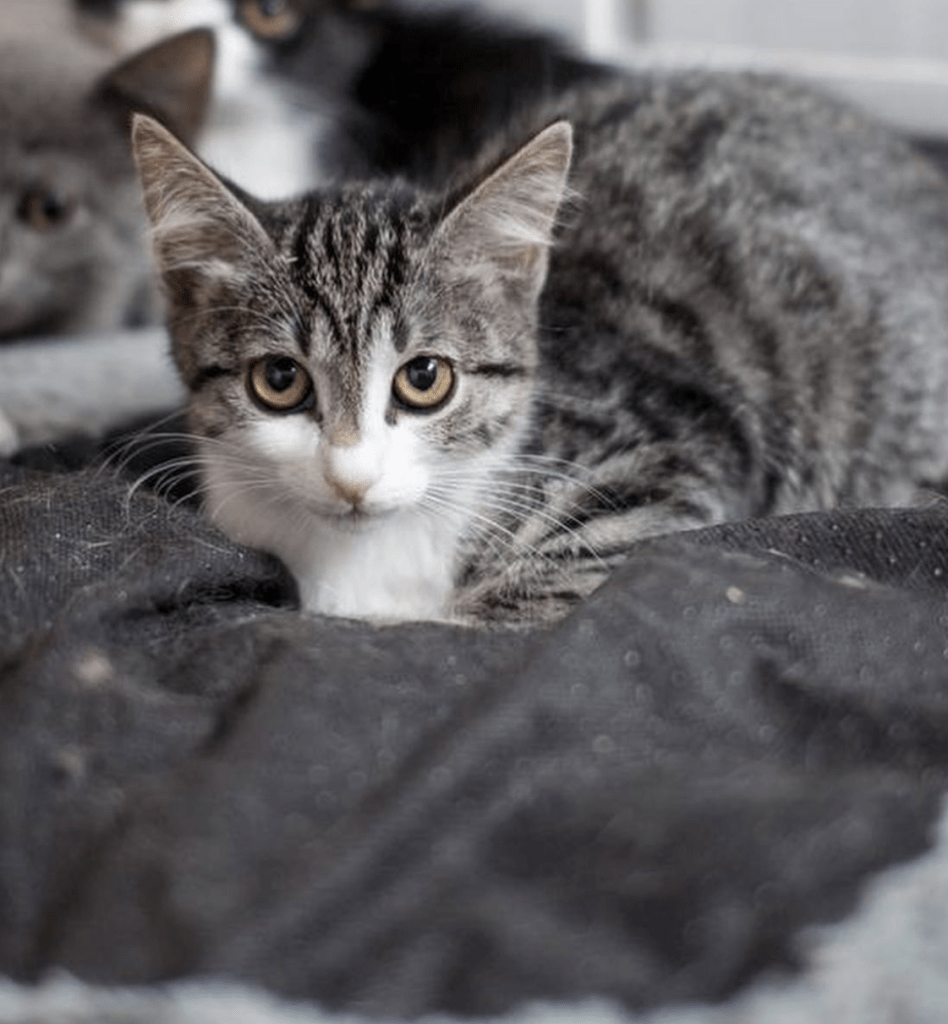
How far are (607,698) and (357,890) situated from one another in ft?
0.84

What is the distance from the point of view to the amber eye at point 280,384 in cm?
137

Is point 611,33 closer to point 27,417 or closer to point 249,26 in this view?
point 249,26

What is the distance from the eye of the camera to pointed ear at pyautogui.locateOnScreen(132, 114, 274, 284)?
1.39 meters

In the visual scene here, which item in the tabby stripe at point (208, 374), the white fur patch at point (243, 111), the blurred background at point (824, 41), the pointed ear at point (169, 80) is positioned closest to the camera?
the tabby stripe at point (208, 374)

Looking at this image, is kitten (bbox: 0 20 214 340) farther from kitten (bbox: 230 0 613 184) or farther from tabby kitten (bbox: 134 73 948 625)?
tabby kitten (bbox: 134 73 948 625)

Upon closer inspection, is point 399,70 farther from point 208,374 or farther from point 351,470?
point 351,470

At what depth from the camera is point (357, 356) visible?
4.42 ft

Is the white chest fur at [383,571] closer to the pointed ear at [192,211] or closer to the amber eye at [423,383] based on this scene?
the amber eye at [423,383]

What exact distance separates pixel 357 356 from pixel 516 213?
22 cm

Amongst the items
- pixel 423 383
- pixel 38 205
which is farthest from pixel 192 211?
pixel 38 205

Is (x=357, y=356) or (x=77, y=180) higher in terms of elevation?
(x=357, y=356)

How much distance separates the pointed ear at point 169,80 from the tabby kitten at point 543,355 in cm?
56

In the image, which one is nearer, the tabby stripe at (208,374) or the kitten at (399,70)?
the tabby stripe at (208,374)

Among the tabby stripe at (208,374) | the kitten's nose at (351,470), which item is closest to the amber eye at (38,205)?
the tabby stripe at (208,374)
